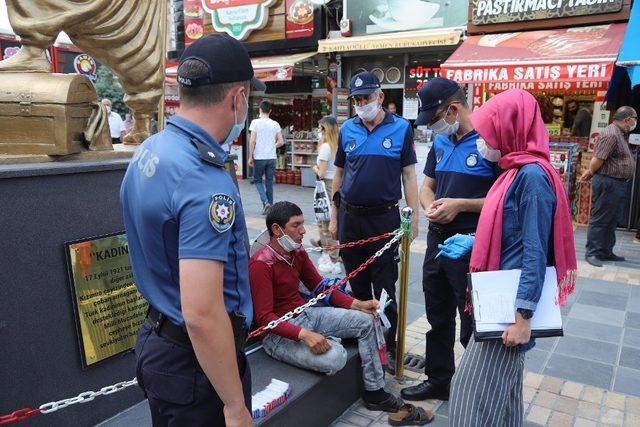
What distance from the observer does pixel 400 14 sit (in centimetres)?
1047

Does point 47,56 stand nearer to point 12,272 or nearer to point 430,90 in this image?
point 12,272

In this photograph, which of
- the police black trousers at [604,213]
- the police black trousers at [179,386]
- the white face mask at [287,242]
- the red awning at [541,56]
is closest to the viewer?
the police black trousers at [179,386]

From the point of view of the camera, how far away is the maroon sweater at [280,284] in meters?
2.94

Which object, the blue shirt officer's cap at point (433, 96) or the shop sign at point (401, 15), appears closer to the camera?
the blue shirt officer's cap at point (433, 96)

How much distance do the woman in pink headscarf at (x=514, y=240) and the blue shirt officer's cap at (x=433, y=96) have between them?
2.47ft

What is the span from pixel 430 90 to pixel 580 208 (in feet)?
23.0

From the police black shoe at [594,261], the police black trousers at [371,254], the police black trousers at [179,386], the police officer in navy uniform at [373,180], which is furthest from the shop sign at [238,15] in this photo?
the police black trousers at [179,386]

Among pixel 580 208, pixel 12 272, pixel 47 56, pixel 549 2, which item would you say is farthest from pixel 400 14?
pixel 12 272

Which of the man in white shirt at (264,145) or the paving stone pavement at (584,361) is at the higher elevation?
the man in white shirt at (264,145)

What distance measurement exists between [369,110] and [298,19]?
880cm

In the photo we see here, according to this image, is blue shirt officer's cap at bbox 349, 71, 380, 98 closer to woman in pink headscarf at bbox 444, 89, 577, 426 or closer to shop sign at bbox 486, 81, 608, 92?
woman in pink headscarf at bbox 444, 89, 577, 426

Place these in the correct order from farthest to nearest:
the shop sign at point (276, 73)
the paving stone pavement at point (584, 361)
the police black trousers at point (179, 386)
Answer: the shop sign at point (276, 73)
the paving stone pavement at point (584, 361)
the police black trousers at point (179, 386)

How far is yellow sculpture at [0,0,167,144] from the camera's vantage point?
2.85m

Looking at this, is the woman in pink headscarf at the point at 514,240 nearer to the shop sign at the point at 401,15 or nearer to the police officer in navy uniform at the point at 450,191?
the police officer in navy uniform at the point at 450,191
